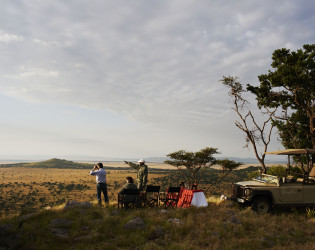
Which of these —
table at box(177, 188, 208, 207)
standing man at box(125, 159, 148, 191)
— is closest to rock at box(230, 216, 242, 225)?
table at box(177, 188, 208, 207)

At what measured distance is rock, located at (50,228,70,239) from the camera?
779cm

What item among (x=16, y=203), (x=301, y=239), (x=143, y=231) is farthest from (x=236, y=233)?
(x=16, y=203)

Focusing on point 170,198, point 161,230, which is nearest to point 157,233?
point 161,230

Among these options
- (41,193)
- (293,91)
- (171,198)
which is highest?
(293,91)

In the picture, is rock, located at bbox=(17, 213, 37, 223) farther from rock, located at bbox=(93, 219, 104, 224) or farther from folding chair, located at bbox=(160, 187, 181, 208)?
folding chair, located at bbox=(160, 187, 181, 208)

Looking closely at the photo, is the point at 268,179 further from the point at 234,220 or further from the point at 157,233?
the point at 157,233

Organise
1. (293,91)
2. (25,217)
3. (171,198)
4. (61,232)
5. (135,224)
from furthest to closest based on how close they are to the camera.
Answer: (293,91)
(171,198)
(25,217)
(135,224)
(61,232)

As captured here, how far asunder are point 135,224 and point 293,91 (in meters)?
17.3

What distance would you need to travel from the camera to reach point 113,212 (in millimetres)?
10445

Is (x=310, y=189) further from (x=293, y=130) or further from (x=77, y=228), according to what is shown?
(x=293, y=130)

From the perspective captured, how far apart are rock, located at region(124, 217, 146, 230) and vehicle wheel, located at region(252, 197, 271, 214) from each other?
18.2 feet

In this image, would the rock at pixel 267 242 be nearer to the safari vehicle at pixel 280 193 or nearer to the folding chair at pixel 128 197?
the safari vehicle at pixel 280 193

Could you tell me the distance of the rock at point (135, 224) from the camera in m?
8.62

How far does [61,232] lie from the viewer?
26.7 feet
